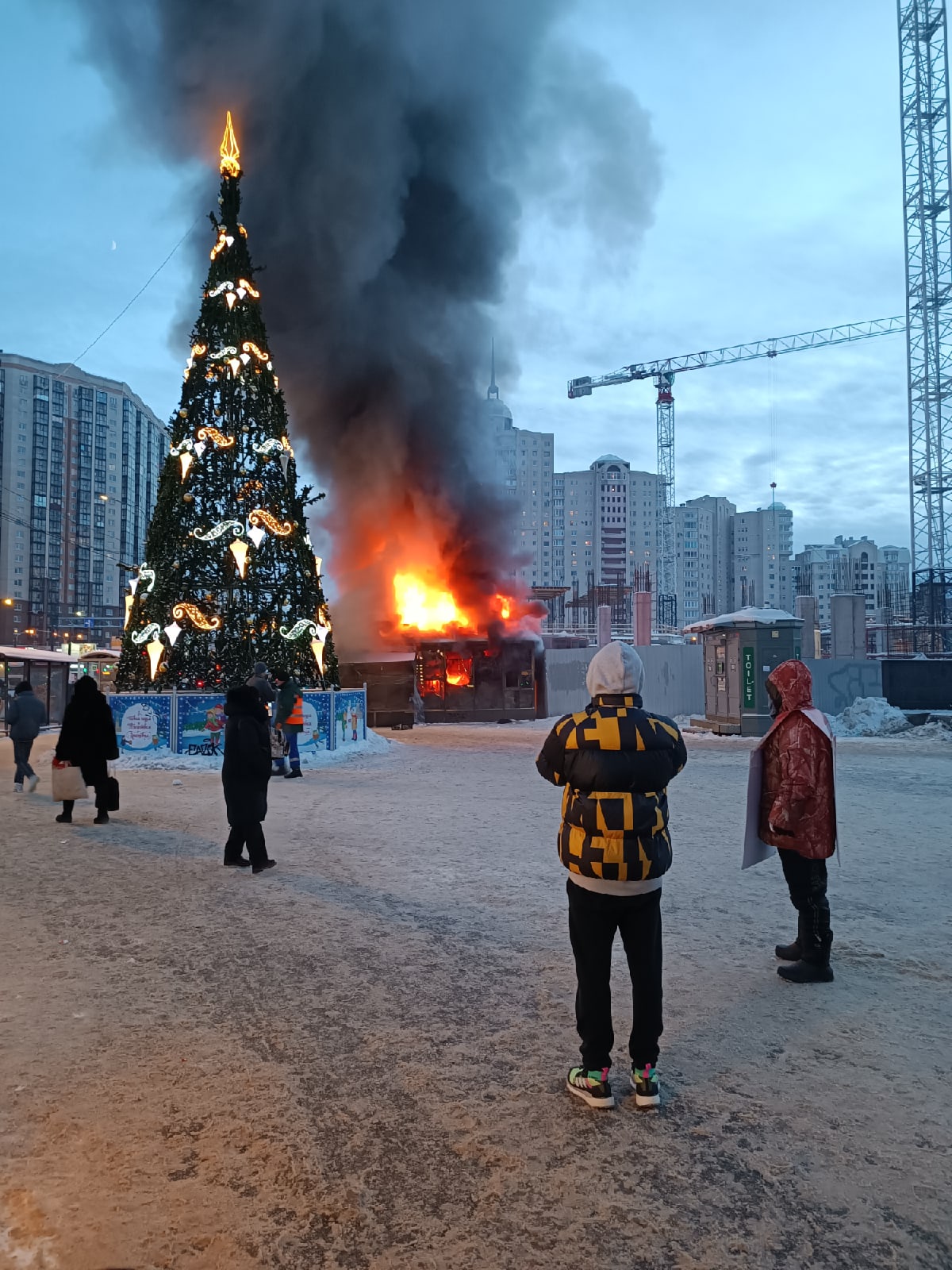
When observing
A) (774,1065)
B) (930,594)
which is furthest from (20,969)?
(930,594)

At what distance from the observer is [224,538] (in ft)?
48.0

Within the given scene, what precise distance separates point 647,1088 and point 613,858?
854mm

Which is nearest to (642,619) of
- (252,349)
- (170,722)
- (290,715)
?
(252,349)

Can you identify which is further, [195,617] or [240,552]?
[195,617]

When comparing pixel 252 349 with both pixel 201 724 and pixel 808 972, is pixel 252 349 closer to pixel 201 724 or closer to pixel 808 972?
pixel 201 724

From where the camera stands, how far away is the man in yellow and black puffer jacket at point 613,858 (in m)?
2.86

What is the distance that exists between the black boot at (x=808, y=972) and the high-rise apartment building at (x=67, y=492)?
74.2 meters

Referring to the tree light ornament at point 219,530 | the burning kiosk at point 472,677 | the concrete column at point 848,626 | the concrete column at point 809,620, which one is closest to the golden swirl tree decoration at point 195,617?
the tree light ornament at point 219,530

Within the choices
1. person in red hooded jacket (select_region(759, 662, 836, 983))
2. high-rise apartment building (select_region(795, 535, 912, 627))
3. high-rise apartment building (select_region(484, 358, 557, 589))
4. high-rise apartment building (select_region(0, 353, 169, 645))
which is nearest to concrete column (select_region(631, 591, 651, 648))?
person in red hooded jacket (select_region(759, 662, 836, 983))

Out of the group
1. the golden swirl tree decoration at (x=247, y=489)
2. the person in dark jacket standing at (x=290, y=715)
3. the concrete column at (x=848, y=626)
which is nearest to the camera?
the person in dark jacket standing at (x=290, y=715)

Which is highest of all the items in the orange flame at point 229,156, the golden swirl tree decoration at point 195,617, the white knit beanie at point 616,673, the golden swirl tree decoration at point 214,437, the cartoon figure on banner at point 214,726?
the orange flame at point 229,156

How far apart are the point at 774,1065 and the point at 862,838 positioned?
17.6 feet

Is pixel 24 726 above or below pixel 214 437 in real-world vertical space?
below

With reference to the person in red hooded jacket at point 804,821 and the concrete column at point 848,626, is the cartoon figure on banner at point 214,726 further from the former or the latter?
the concrete column at point 848,626
